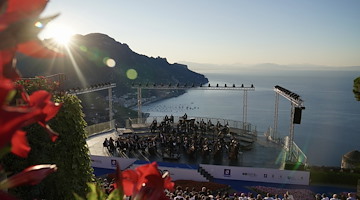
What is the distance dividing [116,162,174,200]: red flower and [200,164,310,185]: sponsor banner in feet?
61.4

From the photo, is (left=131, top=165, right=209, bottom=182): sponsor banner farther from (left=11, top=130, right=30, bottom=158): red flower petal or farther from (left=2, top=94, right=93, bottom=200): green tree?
(left=11, top=130, right=30, bottom=158): red flower petal

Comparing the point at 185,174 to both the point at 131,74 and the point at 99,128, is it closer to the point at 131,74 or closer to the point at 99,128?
the point at 99,128

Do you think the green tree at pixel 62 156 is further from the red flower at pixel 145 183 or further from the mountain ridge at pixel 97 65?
the mountain ridge at pixel 97 65

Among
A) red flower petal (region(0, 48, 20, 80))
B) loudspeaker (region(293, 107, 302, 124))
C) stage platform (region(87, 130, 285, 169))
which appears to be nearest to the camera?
red flower petal (region(0, 48, 20, 80))

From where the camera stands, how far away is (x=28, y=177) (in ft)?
3.05

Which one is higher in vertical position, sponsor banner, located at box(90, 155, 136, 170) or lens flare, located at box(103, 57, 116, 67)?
lens flare, located at box(103, 57, 116, 67)

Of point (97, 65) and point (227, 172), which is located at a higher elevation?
point (97, 65)

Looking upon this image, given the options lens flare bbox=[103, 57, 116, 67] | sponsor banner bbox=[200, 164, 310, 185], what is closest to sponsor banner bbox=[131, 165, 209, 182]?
sponsor banner bbox=[200, 164, 310, 185]

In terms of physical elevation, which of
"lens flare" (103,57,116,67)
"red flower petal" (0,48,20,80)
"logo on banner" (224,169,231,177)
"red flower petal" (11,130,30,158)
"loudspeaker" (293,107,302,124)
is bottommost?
"logo on banner" (224,169,231,177)

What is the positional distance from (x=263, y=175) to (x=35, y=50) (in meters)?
19.6

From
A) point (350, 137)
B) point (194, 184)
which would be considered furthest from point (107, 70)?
point (194, 184)

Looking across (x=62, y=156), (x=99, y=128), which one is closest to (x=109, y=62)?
(x=99, y=128)

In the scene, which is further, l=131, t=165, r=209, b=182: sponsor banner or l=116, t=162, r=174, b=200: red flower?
l=131, t=165, r=209, b=182: sponsor banner

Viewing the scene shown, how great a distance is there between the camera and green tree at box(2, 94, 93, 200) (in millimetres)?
6464
